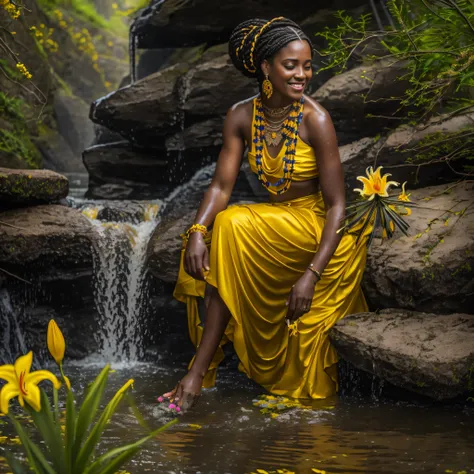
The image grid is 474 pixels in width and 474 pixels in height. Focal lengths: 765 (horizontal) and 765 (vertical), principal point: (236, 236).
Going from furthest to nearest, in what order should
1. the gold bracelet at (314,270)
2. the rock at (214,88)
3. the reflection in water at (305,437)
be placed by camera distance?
the rock at (214,88) < the gold bracelet at (314,270) < the reflection in water at (305,437)

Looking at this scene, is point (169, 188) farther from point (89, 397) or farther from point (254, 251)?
point (89, 397)

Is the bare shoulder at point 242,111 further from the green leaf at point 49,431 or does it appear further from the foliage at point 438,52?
the green leaf at point 49,431

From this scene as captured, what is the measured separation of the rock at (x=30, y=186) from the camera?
587cm

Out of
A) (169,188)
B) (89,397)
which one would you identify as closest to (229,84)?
(169,188)

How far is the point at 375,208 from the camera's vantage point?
4.71m

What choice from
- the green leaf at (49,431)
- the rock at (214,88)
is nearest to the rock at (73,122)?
the rock at (214,88)

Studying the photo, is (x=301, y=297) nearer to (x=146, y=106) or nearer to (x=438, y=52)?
(x=438, y=52)

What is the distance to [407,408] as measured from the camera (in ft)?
14.5

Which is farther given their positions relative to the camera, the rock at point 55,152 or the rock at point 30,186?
the rock at point 55,152

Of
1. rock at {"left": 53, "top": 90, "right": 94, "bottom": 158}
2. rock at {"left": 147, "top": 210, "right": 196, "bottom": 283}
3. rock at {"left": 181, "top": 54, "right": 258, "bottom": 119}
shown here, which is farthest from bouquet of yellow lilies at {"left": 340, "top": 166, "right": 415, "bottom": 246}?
rock at {"left": 53, "top": 90, "right": 94, "bottom": 158}

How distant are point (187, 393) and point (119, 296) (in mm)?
2087

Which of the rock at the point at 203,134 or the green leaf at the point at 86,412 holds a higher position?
the rock at the point at 203,134

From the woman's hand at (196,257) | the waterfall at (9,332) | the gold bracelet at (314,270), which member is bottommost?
the waterfall at (9,332)

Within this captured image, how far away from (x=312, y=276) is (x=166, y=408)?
1.11 meters
